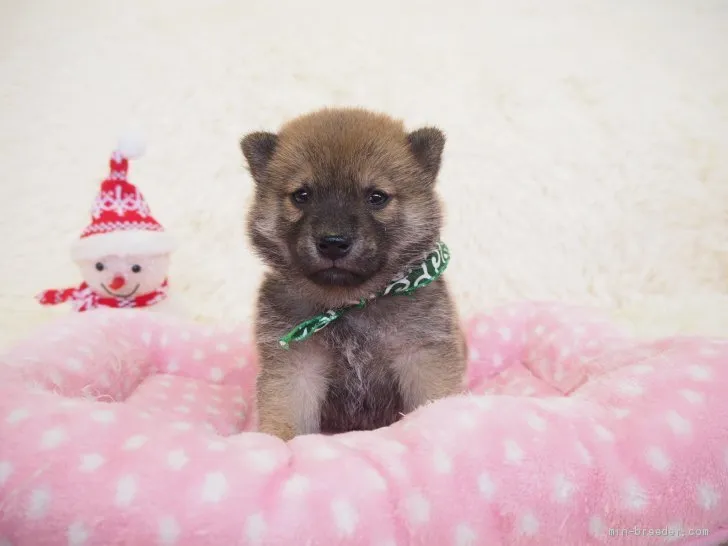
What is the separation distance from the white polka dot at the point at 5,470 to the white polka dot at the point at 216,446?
31 cm

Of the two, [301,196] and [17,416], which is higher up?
[301,196]

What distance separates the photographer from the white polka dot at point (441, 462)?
39.2 inches

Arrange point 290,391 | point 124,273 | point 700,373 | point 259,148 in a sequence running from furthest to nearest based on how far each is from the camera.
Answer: point 124,273
point 259,148
point 290,391
point 700,373

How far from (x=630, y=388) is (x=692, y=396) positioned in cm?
12

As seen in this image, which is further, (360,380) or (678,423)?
(360,380)

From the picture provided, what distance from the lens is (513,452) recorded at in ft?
3.36

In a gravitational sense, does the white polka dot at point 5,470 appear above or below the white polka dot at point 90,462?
below

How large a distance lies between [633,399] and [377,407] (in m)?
0.61

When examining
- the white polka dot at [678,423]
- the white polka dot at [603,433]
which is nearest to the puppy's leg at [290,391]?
the white polka dot at [603,433]

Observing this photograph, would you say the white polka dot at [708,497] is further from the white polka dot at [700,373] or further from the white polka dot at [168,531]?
the white polka dot at [168,531]

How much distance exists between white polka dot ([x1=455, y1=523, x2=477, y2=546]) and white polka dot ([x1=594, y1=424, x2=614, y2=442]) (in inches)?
12.5

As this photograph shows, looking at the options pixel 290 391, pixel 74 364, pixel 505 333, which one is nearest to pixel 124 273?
pixel 74 364

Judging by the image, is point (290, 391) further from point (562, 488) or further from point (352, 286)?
point (562, 488)

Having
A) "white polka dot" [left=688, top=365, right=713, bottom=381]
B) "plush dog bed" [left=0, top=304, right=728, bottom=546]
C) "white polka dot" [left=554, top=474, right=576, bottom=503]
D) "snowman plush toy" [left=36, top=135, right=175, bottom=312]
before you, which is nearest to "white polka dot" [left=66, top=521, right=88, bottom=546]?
"plush dog bed" [left=0, top=304, right=728, bottom=546]
